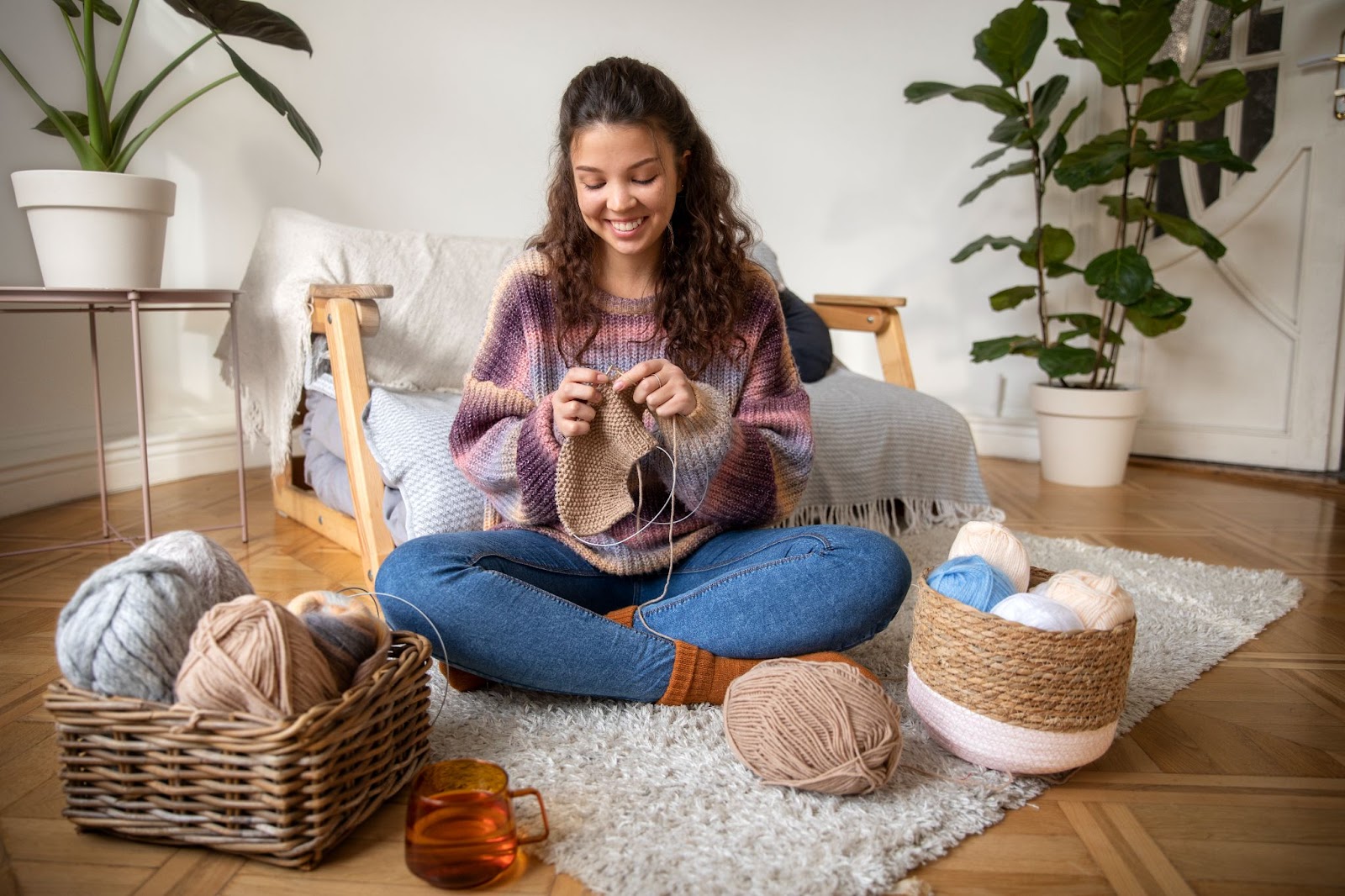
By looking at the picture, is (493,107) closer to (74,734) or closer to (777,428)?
(777,428)

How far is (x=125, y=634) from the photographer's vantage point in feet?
2.58

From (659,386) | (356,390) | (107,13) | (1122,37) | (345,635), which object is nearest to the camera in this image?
(345,635)

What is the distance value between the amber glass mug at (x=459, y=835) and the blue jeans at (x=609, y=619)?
0.85 ft

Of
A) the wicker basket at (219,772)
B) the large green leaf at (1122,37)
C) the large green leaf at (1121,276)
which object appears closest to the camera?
the wicker basket at (219,772)

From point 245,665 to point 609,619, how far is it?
1.35 ft

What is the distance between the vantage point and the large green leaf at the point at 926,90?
2.35 meters

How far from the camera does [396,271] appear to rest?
1.93 m

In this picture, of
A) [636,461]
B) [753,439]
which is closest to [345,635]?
[636,461]

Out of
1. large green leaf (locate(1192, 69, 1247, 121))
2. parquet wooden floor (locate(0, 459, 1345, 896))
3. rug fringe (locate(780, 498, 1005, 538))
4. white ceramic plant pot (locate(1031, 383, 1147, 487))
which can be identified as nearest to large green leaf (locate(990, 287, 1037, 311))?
white ceramic plant pot (locate(1031, 383, 1147, 487))

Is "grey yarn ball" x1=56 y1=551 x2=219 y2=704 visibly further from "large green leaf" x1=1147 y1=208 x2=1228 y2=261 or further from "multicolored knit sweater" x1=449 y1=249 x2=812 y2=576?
"large green leaf" x1=1147 y1=208 x2=1228 y2=261

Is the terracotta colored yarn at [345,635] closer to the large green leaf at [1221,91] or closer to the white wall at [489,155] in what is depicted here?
the white wall at [489,155]

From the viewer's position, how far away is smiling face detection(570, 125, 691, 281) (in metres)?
1.07

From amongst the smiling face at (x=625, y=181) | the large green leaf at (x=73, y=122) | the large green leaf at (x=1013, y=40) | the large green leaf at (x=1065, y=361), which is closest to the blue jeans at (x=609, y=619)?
the smiling face at (x=625, y=181)

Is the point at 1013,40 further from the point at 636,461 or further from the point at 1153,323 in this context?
the point at 636,461
